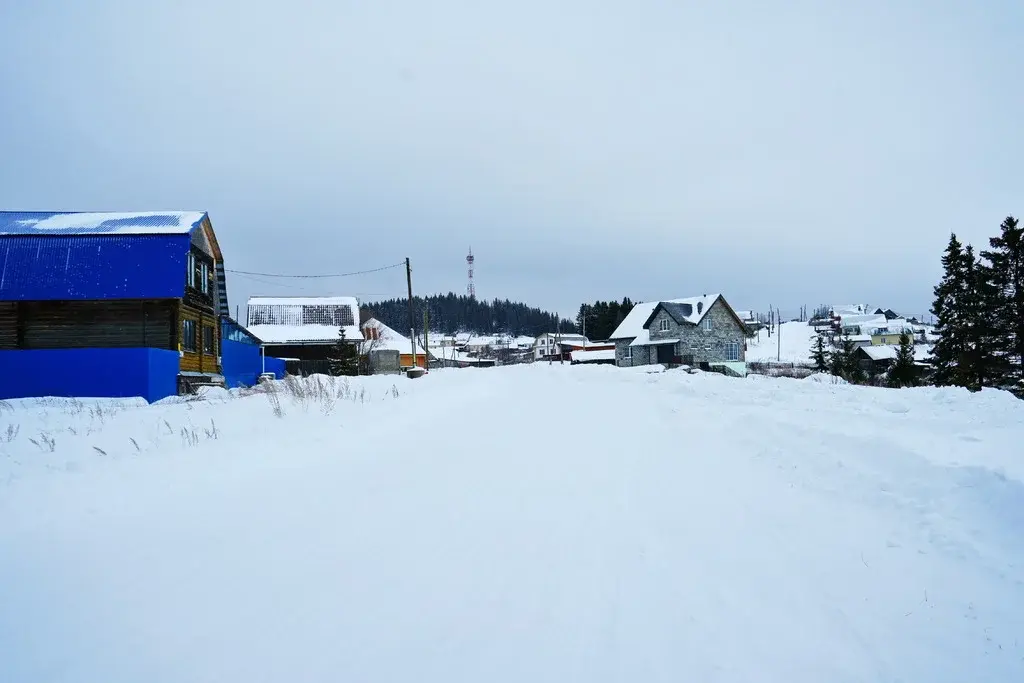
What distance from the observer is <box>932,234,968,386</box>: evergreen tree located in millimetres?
26219

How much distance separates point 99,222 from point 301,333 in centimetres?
2616

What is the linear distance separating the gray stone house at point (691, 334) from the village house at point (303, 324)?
26890 mm

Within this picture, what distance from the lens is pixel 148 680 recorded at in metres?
2.64

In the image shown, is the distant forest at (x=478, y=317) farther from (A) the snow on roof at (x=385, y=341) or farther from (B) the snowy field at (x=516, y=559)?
(B) the snowy field at (x=516, y=559)

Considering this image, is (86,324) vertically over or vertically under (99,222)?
under

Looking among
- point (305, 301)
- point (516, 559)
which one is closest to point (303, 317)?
point (305, 301)

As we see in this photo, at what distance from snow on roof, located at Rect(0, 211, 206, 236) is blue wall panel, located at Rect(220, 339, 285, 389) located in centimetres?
705

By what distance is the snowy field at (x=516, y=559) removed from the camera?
2.95 metres

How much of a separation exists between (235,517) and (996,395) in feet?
41.8

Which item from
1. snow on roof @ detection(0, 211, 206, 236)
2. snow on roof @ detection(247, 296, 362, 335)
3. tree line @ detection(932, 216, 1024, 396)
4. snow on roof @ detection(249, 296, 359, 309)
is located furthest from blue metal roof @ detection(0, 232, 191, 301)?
tree line @ detection(932, 216, 1024, 396)

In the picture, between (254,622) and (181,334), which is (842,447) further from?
(181,334)

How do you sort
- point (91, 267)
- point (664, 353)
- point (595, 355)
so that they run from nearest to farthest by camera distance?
point (91, 267), point (664, 353), point (595, 355)

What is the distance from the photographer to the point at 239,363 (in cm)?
2981

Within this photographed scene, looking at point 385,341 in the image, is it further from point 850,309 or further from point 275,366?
point 850,309
